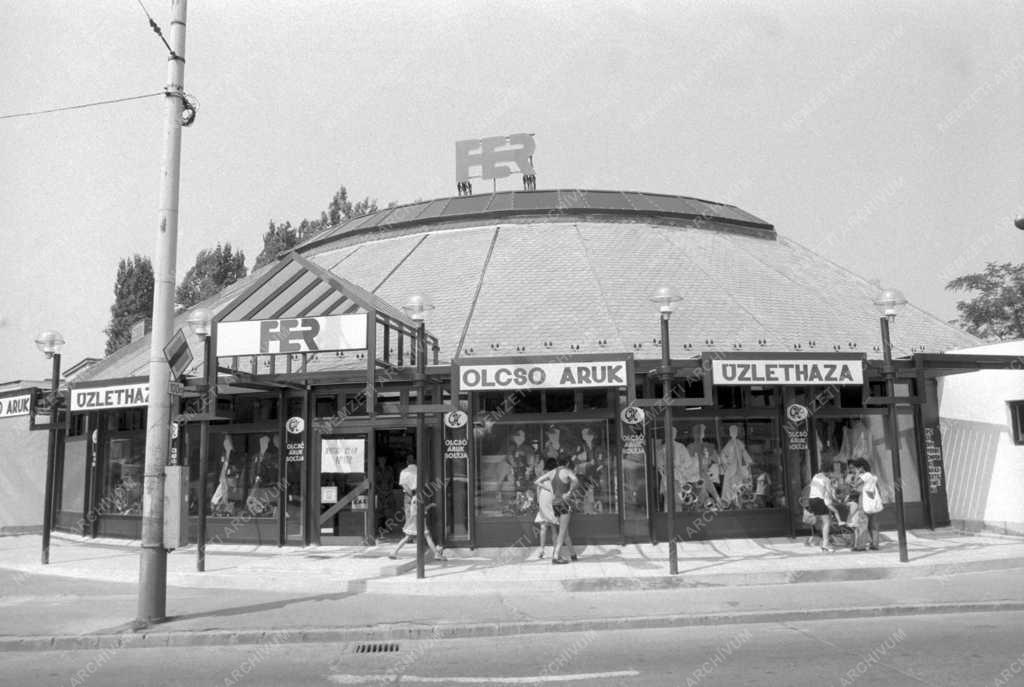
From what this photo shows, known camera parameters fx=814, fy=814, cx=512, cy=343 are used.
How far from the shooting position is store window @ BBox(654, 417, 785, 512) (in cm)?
1623

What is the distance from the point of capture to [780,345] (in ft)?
55.0

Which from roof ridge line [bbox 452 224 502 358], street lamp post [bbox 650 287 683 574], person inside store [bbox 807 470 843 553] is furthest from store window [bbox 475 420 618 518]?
person inside store [bbox 807 470 843 553]

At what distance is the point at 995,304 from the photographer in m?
34.6

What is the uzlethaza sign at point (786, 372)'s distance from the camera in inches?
576

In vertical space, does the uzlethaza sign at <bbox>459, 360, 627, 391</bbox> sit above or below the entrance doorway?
above

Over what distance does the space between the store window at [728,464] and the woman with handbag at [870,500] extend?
1860 millimetres

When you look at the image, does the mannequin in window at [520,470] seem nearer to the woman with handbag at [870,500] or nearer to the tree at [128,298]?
the woman with handbag at [870,500]

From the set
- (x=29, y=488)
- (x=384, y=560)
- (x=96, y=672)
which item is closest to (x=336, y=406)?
(x=384, y=560)

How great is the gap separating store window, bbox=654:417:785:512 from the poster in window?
5974 mm

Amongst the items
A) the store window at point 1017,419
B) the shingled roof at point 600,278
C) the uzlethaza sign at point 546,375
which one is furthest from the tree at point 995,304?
the uzlethaza sign at point 546,375

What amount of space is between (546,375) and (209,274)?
42.3m

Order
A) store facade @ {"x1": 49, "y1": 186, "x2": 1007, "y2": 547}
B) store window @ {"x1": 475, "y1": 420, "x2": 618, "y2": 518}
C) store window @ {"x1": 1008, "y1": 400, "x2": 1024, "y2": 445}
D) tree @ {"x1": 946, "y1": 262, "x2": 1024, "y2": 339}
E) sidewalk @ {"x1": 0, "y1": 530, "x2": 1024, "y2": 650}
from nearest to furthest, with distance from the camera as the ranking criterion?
sidewalk @ {"x1": 0, "y1": 530, "x2": 1024, "y2": 650}
store facade @ {"x1": 49, "y1": 186, "x2": 1007, "y2": 547}
store window @ {"x1": 475, "y1": 420, "x2": 618, "y2": 518}
store window @ {"x1": 1008, "y1": 400, "x2": 1024, "y2": 445}
tree @ {"x1": 946, "y1": 262, "x2": 1024, "y2": 339}

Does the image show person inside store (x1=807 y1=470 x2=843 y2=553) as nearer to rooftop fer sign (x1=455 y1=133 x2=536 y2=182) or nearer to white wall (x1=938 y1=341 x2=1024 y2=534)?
white wall (x1=938 y1=341 x2=1024 y2=534)

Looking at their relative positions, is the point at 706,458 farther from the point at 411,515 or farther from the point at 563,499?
the point at 411,515
